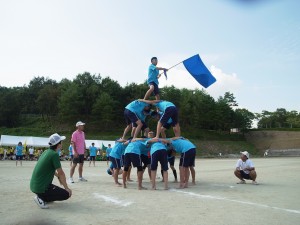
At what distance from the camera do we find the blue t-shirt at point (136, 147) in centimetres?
1111

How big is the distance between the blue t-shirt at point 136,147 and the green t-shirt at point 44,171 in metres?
4.03

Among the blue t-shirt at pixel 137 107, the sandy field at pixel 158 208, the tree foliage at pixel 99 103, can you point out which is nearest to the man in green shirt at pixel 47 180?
the sandy field at pixel 158 208

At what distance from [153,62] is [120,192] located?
557 cm

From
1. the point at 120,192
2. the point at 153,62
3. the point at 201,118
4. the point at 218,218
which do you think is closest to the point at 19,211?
the point at 120,192

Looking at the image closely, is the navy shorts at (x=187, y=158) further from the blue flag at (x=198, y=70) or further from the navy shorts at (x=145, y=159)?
the blue flag at (x=198, y=70)

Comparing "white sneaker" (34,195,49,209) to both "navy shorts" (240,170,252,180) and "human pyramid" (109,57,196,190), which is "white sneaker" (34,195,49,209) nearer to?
"human pyramid" (109,57,196,190)

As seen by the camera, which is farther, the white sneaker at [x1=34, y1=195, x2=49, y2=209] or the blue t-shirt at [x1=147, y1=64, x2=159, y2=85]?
the blue t-shirt at [x1=147, y1=64, x2=159, y2=85]

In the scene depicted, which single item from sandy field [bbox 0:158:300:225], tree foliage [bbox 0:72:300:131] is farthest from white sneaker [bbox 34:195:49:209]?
tree foliage [bbox 0:72:300:131]

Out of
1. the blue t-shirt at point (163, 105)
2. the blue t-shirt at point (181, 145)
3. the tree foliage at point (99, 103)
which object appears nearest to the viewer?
the blue t-shirt at point (181, 145)

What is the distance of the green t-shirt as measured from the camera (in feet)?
23.9

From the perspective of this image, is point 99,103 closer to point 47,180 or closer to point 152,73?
point 152,73

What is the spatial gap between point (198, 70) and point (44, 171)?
9128 mm

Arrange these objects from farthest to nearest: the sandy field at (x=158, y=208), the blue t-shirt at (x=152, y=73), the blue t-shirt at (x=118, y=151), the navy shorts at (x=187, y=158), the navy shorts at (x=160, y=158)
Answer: the blue t-shirt at (x=152, y=73) → the blue t-shirt at (x=118, y=151) → the navy shorts at (x=187, y=158) → the navy shorts at (x=160, y=158) → the sandy field at (x=158, y=208)

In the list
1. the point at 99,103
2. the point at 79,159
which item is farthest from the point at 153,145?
the point at 99,103
